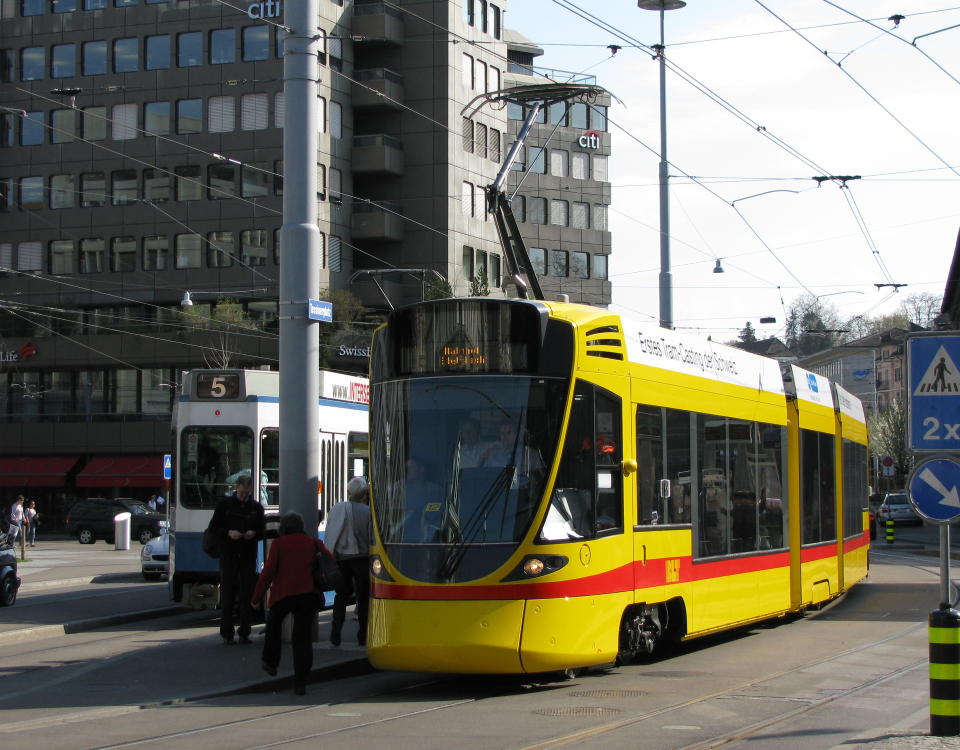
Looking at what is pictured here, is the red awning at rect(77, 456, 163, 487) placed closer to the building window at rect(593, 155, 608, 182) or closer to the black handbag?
the building window at rect(593, 155, 608, 182)

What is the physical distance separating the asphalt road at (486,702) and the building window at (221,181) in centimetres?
4362

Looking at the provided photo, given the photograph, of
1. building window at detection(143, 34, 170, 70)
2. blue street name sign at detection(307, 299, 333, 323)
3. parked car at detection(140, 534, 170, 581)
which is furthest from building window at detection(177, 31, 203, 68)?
blue street name sign at detection(307, 299, 333, 323)

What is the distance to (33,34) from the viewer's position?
59.5 meters

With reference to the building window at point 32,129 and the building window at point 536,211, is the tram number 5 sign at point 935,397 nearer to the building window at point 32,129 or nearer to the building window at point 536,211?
the building window at point 32,129

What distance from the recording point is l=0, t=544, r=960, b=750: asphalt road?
28.7 feet

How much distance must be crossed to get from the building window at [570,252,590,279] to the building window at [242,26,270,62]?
2222 cm

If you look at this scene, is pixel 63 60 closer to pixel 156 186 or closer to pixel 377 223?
pixel 156 186

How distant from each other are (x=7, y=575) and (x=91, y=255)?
41.8 meters

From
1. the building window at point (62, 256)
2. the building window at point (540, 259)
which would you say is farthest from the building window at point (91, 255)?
the building window at point (540, 259)

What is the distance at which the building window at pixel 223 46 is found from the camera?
56781 millimetres

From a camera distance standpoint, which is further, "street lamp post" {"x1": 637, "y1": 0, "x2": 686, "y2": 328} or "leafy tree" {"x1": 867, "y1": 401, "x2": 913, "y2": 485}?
"leafy tree" {"x1": 867, "y1": 401, "x2": 913, "y2": 485}

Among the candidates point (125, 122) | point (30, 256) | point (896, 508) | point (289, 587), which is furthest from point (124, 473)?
point (289, 587)

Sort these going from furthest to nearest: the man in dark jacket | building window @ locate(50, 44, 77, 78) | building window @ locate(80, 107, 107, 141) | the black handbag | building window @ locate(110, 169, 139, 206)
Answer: building window @ locate(50, 44, 77, 78), building window @ locate(80, 107, 107, 141), building window @ locate(110, 169, 139, 206), the man in dark jacket, the black handbag

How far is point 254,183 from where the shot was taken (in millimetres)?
56562
